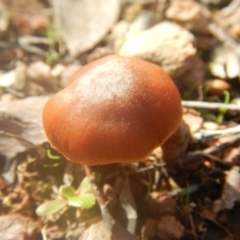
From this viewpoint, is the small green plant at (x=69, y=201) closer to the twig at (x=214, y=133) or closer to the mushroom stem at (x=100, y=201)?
the mushroom stem at (x=100, y=201)

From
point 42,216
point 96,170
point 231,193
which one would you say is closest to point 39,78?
point 96,170

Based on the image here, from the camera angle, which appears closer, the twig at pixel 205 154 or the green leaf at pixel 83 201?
the green leaf at pixel 83 201

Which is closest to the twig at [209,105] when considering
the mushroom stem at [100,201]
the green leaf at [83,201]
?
the mushroom stem at [100,201]

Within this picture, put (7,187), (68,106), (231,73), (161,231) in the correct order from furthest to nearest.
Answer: (231,73), (7,187), (161,231), (68,106)

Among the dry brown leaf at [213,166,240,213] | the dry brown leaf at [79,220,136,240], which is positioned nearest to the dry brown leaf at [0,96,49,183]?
the dry brown leaf at [79,220,136,240]

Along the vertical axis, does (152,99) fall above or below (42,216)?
above

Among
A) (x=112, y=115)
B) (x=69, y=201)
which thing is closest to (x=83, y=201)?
(x=69, y=201)

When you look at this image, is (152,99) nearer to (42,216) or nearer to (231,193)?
(231,193)

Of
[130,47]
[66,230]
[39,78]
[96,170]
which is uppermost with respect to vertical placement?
[130,47]

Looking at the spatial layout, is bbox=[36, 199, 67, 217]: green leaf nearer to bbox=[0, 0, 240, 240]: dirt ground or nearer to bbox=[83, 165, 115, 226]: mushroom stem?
bbox=[0, 0, 240, 240]: dirt ground
